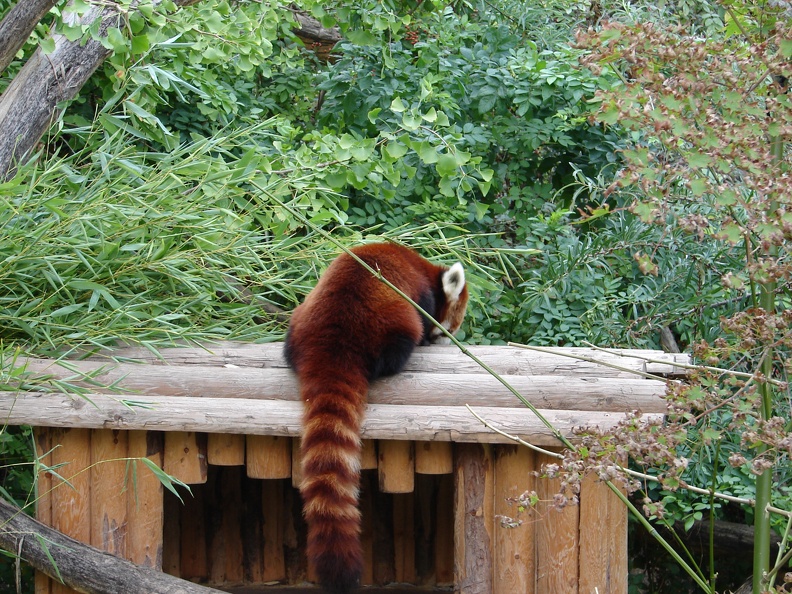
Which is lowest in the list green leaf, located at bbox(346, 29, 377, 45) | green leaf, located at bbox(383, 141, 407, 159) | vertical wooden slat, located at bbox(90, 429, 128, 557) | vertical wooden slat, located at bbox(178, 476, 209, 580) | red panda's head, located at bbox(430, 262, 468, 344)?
vertical wooden slat, located at bbox(178, 476, 209, 580)

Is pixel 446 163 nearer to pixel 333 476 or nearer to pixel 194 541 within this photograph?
pixel 333 476

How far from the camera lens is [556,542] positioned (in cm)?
305

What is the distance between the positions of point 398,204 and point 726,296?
2024mm

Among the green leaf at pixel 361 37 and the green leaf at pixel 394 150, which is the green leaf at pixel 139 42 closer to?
the green leaf at pixel 394 150

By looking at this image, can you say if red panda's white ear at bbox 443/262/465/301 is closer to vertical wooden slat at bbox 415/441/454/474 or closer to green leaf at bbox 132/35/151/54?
vertical wooden slat at bbox 415/441/454/474

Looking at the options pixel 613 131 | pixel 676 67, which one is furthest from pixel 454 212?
pixel 676 67

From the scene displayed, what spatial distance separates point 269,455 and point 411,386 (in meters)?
0.57

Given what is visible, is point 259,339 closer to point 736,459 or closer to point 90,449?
point 90,449

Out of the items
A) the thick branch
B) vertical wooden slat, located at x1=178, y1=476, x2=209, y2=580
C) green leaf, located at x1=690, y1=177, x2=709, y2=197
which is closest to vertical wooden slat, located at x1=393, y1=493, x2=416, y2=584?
vertical wooden slat, located at x1=178, y1=476, x2=209, y2=580

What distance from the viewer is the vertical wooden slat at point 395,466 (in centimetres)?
312

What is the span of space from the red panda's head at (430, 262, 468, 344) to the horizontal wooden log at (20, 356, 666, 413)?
604mm

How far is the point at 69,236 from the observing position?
3.54 meters

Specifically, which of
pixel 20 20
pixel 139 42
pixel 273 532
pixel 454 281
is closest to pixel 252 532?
pixel 273 532

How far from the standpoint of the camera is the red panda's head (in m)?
3.74
